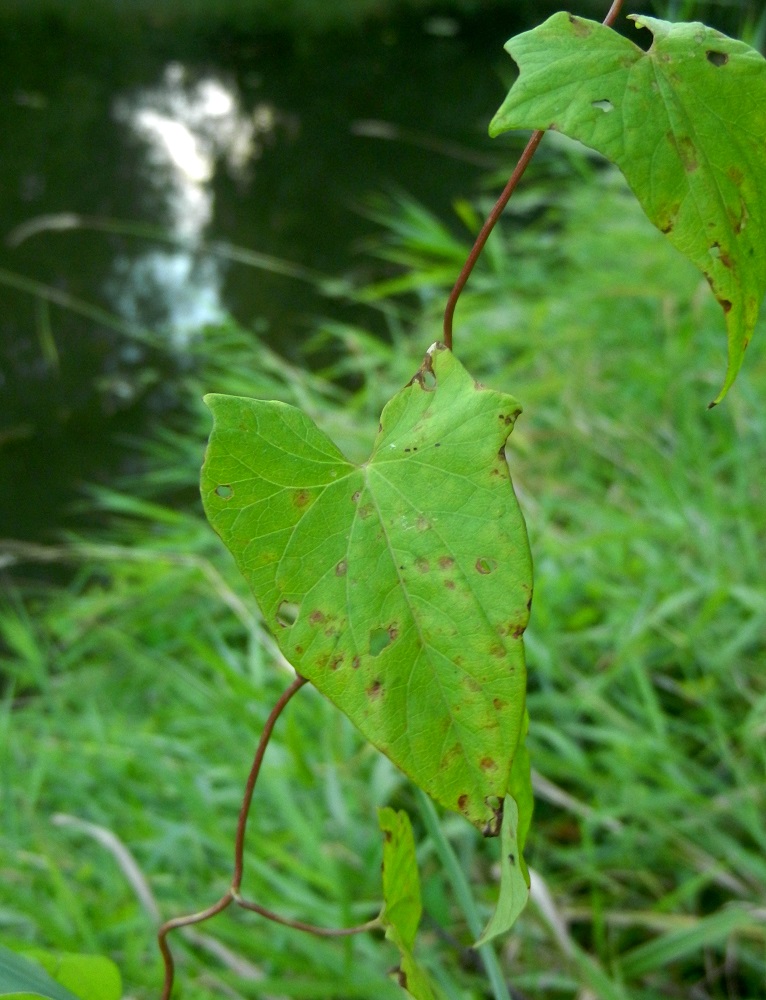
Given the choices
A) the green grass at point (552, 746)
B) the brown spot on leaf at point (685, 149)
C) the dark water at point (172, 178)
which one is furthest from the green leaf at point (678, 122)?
the dark water at point (172, 178)

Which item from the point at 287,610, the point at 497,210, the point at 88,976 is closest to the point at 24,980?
the point at 88,976

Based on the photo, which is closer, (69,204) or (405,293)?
(405,293)

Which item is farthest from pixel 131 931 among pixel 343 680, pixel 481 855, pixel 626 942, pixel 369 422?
pixel 369 422

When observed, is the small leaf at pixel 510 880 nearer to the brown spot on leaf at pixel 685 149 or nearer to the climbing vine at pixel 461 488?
the climbing vine at pixel 461 488

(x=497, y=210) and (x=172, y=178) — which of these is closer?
(x=497, y=210)

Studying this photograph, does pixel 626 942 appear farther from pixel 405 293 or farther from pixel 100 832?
pixel 405 293

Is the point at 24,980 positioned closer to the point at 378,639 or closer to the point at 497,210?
the point at 378,639
